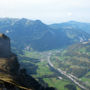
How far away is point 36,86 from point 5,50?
4866 cm

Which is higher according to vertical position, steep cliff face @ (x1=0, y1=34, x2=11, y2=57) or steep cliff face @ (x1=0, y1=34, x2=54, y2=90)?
steep cliff face @ (x1=0, y1=34, x2=11, y2=57)

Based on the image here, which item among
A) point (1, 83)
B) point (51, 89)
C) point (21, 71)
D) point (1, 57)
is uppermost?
point (1, 83)

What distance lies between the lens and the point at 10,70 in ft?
466

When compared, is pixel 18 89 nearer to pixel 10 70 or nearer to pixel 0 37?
pixel 10 70

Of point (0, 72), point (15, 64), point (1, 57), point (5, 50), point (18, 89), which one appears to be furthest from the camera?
point (5, 50)

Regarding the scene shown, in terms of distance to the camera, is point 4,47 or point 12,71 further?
point 4,47

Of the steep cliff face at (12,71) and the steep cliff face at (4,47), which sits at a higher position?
the steep cliff face at (4,47)

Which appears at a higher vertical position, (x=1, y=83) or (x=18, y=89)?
(x=1, y=83)

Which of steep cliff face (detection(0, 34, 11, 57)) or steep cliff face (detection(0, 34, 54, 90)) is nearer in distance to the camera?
steep cliff face (detection(0, 34, 54, 90))

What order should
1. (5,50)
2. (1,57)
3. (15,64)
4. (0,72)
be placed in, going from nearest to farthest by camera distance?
(0,72) → (15,64) → (1,57) → (5,50)

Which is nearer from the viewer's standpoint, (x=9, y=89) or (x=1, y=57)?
(x=9, y=89)

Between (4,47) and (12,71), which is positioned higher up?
(4,47)

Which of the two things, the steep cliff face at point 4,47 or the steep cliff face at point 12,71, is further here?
the steep cliff face at point 4,47

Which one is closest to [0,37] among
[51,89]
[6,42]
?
[6,42]
